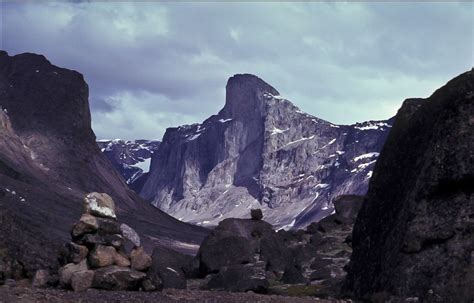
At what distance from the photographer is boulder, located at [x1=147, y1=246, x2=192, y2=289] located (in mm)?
35094

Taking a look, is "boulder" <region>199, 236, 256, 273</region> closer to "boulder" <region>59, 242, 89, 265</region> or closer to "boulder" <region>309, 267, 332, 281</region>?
"boulder" <region>309, 267, 332, 281</region>

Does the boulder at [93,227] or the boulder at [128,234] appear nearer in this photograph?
the boulder at [93,227]

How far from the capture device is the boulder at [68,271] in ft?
108

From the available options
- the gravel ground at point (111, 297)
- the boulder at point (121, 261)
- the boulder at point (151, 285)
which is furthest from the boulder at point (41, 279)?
the boulder at point (151, 285)

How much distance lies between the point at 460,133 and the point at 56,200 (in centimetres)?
17914

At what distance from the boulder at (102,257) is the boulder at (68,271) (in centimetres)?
47

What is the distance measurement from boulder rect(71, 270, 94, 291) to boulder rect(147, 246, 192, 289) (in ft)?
10.5

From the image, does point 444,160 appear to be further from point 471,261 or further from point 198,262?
point 198,262

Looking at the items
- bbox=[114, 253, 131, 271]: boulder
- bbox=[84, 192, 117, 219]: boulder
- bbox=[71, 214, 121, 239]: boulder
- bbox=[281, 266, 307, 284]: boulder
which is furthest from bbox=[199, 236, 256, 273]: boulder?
bbox=[71, 214, 121, 239]: boulder

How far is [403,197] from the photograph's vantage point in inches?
1077

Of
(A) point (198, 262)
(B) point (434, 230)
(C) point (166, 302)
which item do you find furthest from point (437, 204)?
(A) point (198, 262)

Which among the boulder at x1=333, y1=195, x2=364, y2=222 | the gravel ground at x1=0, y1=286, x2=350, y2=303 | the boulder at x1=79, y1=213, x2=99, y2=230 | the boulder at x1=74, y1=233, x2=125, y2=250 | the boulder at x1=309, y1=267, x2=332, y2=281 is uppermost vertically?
the boulder at x1=333, y1=195, x2=364, y2=222

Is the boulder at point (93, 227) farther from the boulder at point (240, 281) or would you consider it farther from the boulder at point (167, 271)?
the boulder at point (240, 281)

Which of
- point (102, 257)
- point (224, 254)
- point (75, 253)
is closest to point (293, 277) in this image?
point (224, 254)
